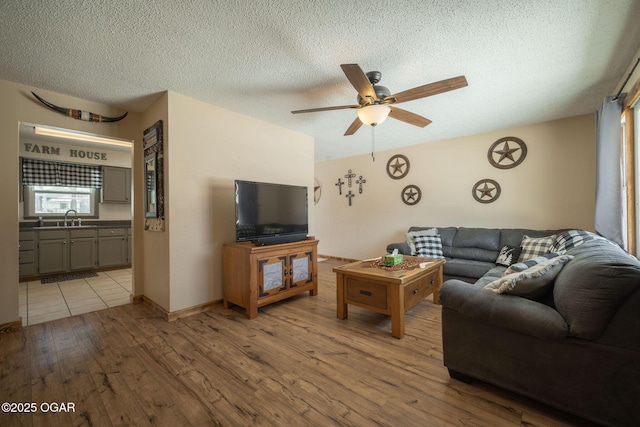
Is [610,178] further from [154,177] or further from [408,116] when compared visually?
[154,177]

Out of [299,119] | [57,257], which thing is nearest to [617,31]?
[299,119]

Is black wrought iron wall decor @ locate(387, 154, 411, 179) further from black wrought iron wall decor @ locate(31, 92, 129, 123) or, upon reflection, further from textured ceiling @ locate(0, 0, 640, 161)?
black wrought iron wall decor @ locate(31, 92, 129, 123)

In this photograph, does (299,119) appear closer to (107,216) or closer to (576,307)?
(576,307)

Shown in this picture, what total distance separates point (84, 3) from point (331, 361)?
2.82 meters

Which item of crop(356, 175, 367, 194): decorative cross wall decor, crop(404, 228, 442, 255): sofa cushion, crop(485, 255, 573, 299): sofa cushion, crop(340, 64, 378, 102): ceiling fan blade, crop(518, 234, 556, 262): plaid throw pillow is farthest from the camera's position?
crop(356, 175, 367, 194): decorative cross wall decor

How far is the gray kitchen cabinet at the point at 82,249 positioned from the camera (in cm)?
442

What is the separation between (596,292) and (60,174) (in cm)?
696

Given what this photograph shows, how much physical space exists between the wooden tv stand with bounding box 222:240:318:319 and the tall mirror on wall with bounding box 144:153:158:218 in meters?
0.92

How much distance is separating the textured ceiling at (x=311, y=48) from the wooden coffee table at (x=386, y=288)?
1.83 meters

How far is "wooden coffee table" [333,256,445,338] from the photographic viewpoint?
7.28 ft

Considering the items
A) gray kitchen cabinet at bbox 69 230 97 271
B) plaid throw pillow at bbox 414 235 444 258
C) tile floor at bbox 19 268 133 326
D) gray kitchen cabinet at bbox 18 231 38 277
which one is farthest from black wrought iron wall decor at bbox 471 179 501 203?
gray kitchen cabinet at bbox 18 231 38 277

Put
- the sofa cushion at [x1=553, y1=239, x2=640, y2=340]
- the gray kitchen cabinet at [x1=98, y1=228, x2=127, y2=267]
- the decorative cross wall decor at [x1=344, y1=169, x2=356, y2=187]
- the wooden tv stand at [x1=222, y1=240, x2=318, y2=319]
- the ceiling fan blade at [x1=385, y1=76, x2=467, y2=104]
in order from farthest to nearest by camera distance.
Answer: the decorative cross wall decor at [x1=344, y1=169, x2=356, y2=187]
the gray kitchen cabinet at [x1=98, y1=228, x2=127, y2=267]
the wooden tv stand at [x1=222, y1=240, x2=318, y2=319]
the ceiling fan blade at [x1=385, y1=76, x2=467, y2=104]
the sofa cushion at [x1=553, y1=239, x2=640, y2=340]

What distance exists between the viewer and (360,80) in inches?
74.7

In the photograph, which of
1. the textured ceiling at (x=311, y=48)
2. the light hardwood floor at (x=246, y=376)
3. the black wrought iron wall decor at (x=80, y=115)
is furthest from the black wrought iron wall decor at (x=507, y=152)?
the black wrought iron wall decor at (x=80, y=115)
